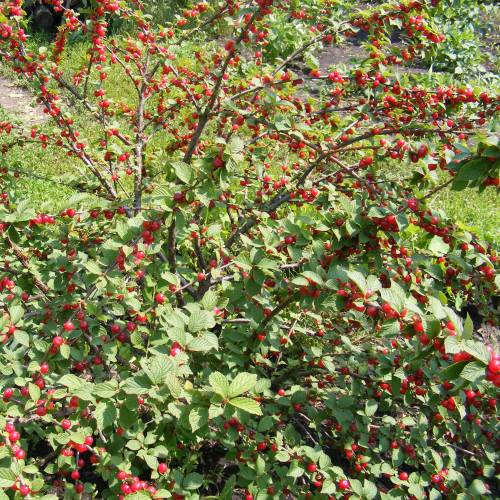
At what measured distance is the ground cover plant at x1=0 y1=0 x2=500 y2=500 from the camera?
1.62 metres

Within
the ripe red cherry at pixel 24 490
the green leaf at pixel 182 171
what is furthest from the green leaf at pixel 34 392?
the green leaf at pixel 182 171

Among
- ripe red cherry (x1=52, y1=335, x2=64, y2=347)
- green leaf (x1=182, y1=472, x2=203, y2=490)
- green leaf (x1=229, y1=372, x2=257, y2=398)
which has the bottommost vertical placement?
green leaf (x1=182, y1=472, x2=203, y2=490)

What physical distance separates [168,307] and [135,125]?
157cm

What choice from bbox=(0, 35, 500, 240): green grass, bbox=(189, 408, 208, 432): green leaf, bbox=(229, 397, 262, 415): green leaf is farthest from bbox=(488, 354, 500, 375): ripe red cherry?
bbox=(0, 35, 500, 240): green grass

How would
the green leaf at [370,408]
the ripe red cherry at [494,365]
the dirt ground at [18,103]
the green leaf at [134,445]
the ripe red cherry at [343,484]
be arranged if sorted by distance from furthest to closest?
the dirt ground at [18,103], the green leaf at [370,408], the ripe red cherry at [343,484], the green leaf at [134,445], the ripe red cherry at [494,365]

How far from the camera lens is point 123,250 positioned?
1.70 m

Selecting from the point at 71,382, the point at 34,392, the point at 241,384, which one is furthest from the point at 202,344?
the point at 34,392

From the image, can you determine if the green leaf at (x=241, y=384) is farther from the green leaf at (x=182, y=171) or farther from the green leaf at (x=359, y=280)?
the green leaf at (x=182, y=171)

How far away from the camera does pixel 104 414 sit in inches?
61.1

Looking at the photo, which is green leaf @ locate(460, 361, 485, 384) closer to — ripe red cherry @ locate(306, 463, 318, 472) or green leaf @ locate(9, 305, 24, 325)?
ripe red cherry @ locate(306, 463, 318, 472)

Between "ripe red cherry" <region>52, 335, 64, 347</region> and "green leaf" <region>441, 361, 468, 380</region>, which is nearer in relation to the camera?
"green leaf" <region>441, 361, 468, 380</region>

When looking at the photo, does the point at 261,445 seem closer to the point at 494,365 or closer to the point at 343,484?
the point at 343,484

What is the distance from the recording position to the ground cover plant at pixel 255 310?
1617mm

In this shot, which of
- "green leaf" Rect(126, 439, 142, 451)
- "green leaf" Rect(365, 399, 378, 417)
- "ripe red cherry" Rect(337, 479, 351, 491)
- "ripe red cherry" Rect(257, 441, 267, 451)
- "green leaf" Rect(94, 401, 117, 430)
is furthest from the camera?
"green leaf" Rect(365, 399, 378, 417)
